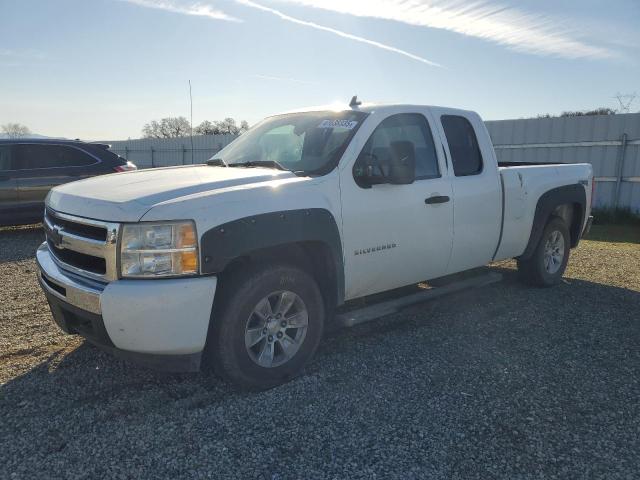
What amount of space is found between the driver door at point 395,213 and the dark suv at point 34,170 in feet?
23.3

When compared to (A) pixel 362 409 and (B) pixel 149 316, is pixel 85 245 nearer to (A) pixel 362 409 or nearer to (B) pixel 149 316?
(B) pixel 149 316

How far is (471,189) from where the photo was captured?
189 inches

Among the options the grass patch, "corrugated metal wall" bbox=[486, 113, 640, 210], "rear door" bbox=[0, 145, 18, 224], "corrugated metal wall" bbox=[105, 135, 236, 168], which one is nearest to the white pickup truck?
"rear door" bbox=[0, 145, 18, 224]

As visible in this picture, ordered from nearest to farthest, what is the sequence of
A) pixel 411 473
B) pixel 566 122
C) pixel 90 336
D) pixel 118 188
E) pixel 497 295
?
pixel 411 473 < pixel 90 336 < pixel 118 188 < pixel 497 295 < pixel 566 122

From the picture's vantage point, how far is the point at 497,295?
5949 mm

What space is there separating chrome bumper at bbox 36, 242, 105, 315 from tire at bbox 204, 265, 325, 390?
2.36 ft

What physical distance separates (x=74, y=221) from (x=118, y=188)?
13.9 inches

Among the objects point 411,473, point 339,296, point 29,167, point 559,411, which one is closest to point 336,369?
point 339,296

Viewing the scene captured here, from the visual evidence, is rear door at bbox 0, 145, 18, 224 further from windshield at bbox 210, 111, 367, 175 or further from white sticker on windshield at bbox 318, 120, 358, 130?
white sticker on windshield at bbox 318, 120, 358, 130

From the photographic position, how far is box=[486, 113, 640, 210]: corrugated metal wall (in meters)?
12.9

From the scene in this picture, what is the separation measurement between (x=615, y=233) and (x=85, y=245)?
1195 centimetres

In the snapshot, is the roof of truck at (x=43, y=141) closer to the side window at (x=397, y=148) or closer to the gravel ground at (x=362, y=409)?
the gravel ground at (x=362, y=409)

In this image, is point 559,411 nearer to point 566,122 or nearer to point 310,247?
point 310,247

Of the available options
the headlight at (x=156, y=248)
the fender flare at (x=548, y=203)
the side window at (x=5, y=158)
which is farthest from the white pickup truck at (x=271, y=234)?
the side window at (x=5, y=158)
